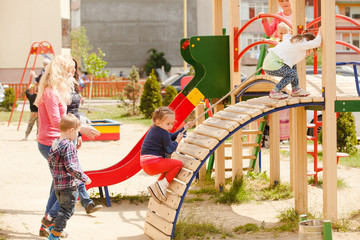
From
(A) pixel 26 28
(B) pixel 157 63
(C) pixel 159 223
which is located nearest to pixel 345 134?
(C) pixel 159 223

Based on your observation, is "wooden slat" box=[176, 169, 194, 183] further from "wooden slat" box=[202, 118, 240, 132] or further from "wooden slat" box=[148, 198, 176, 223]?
"wooden slat" box=[202, 118, 240, 132]

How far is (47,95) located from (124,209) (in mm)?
1955

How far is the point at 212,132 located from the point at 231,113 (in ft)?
1.30

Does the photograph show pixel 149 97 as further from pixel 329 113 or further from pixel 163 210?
pixel 163 210

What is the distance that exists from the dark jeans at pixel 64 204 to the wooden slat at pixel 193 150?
1.26 m

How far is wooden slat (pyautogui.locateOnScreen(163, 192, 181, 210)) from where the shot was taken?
541cm

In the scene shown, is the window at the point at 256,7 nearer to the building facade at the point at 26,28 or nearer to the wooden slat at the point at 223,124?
the building facade at the point at 26,28

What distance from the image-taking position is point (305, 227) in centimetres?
459

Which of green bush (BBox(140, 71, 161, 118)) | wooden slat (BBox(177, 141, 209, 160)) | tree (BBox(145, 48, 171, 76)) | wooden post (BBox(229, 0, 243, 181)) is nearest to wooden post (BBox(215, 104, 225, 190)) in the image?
wooden post (BBox(229, 0, 243, 181))

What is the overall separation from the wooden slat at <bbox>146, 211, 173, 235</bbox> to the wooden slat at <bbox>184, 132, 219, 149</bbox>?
83cm

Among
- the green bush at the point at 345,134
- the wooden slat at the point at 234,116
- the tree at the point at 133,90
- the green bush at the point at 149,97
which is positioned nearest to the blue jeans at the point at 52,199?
the wooden slat at the point at 234,116

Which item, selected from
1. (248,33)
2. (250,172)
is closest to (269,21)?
(250,172)

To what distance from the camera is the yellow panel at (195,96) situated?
7.35m

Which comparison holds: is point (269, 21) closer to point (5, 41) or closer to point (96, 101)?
point (96, 101)
